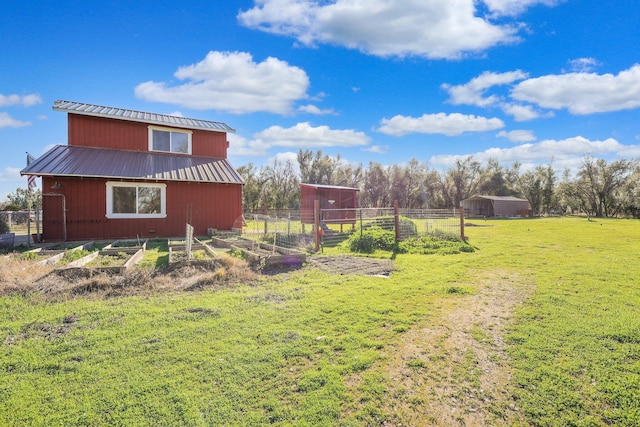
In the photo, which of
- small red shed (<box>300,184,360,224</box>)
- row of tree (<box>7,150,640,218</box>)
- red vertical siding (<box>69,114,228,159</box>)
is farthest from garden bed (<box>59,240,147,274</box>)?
row of tree (<box>7,150,640,218</box>)

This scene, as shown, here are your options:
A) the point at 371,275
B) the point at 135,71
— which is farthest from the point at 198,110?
the point at 371,275

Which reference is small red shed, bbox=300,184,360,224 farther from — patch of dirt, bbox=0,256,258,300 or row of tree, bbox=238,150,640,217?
row of tree, bbox=238,150,640,217

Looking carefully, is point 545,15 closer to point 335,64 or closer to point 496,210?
point 335,64

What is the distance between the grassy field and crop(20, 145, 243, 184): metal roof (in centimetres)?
853

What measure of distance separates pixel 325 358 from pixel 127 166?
43.8ft

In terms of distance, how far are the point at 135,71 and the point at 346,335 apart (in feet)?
48.1

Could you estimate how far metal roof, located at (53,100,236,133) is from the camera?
13.5m

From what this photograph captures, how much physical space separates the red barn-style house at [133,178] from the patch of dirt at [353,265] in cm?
766

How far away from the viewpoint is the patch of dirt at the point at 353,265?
739 centimetres

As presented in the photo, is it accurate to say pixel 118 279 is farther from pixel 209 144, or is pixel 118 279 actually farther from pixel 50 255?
pixel 209 144

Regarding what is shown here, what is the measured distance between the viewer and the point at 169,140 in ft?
50.2

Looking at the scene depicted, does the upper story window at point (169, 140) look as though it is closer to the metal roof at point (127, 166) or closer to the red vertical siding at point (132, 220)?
the metal roof at point (127, 166)

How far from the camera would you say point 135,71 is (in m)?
13.2

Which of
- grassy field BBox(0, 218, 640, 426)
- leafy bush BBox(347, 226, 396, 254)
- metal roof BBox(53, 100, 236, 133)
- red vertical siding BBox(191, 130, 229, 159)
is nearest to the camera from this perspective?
grassy field BBox(0, 218, 640, 426)
